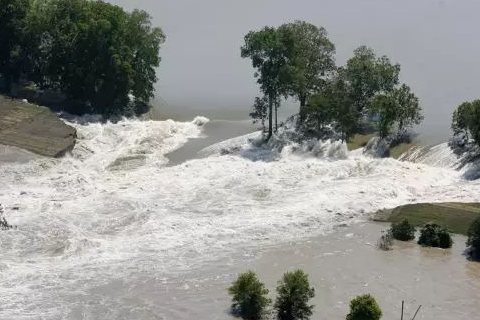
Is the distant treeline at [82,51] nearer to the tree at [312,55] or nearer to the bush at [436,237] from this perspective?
the tree at [312,55]

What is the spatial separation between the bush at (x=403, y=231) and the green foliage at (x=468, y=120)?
1059 cm

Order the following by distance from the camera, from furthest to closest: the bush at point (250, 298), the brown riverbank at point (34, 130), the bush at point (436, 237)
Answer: the brown riverbank at point (34, 130) < the bush at point (436, 237) < the bush at point (250, 298)

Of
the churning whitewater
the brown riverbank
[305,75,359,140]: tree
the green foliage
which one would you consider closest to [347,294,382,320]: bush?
the churning whitewater

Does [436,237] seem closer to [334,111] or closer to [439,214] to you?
[439,214]

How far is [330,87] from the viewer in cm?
4969

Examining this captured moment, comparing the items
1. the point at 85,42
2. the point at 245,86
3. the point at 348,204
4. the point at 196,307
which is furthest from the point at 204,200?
the point at 245,86

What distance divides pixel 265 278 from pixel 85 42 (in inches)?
1447

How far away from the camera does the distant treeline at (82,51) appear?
194ft

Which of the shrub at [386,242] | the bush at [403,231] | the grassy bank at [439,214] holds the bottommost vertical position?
the shrub at [386,242]

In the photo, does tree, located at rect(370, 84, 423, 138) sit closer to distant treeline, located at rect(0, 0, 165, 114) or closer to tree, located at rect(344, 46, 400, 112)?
tree, located at rect(344, 46, 400, 112)

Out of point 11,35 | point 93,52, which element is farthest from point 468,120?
point 11,35

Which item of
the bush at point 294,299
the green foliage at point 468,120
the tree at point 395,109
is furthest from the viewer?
the tree at point 395,109

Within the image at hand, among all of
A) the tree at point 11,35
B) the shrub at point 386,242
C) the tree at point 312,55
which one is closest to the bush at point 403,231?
the shrub at point 386,242

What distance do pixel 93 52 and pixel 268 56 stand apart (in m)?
16.8
